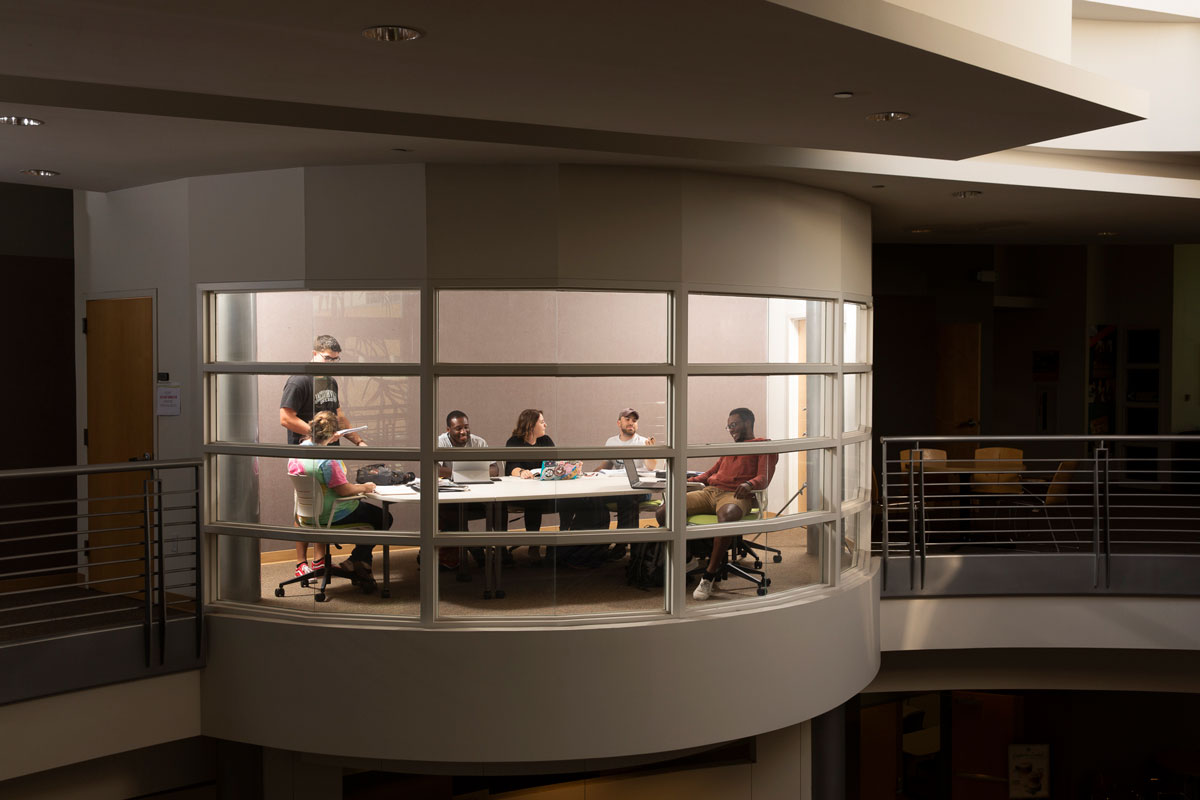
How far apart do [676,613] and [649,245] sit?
80.7 inches

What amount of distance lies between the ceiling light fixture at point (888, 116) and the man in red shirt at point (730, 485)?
2.20 m

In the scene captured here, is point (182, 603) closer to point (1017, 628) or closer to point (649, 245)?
point (649, 245)

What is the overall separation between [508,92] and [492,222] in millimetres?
1757

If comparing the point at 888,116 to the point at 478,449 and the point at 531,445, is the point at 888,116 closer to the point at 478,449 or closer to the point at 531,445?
the point at 531,445

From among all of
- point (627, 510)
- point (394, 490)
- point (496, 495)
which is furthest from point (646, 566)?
point (394, 490)

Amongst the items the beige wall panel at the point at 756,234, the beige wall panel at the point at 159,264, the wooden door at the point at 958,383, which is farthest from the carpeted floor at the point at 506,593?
the wooden door at the point at 958,383

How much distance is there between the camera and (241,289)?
5938mm

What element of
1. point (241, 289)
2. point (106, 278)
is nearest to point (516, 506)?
point (241, 289)

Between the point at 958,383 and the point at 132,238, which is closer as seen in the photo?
the point at 132,238

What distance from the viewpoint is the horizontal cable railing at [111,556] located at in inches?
215

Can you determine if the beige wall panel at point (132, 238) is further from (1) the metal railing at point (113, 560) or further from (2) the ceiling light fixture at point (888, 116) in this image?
(2) the ceiling light fixture at point (888, 116)

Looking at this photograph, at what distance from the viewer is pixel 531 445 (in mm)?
5684

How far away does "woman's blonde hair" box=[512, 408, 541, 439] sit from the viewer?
5.70m

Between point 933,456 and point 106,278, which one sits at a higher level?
point 106,278
